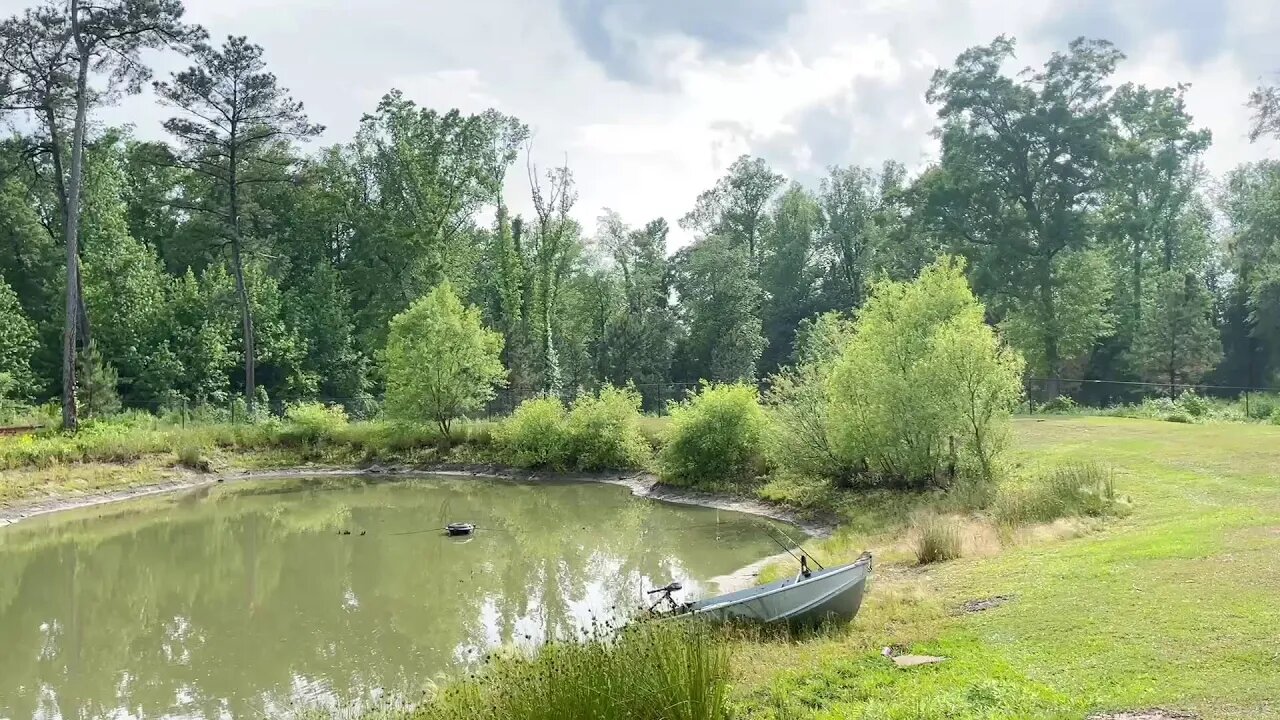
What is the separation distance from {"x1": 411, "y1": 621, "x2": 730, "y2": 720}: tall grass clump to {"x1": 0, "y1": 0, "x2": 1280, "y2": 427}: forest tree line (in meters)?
28.7

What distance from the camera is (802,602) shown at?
975cm

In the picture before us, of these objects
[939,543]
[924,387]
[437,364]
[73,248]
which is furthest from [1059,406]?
[73,248]

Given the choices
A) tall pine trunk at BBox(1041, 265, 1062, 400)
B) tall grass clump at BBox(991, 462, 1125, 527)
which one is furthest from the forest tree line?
tall grass clump at BBox(991, 462, 1125, 527)

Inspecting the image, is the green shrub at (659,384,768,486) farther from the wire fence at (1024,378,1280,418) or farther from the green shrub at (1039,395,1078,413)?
the wire fence at (1024,378,1280,418)

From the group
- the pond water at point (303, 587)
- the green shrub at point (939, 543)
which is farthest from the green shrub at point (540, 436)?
the green shrub at point (939, 543)

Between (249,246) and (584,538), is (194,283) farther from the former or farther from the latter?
(584,538)

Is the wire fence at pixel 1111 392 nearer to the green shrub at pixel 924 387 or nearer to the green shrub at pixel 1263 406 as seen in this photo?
the green shrub at pixel 1263 406

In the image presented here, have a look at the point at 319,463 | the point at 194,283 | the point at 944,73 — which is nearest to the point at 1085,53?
the point at 944,73

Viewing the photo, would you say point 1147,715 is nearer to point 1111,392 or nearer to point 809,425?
point 809,425

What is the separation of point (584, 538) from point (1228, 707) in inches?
637

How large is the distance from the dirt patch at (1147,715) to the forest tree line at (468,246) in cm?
2854

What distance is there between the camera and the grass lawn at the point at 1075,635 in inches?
262

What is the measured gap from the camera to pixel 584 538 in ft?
69.4

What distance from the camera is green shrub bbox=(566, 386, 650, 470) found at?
30.9 metres
